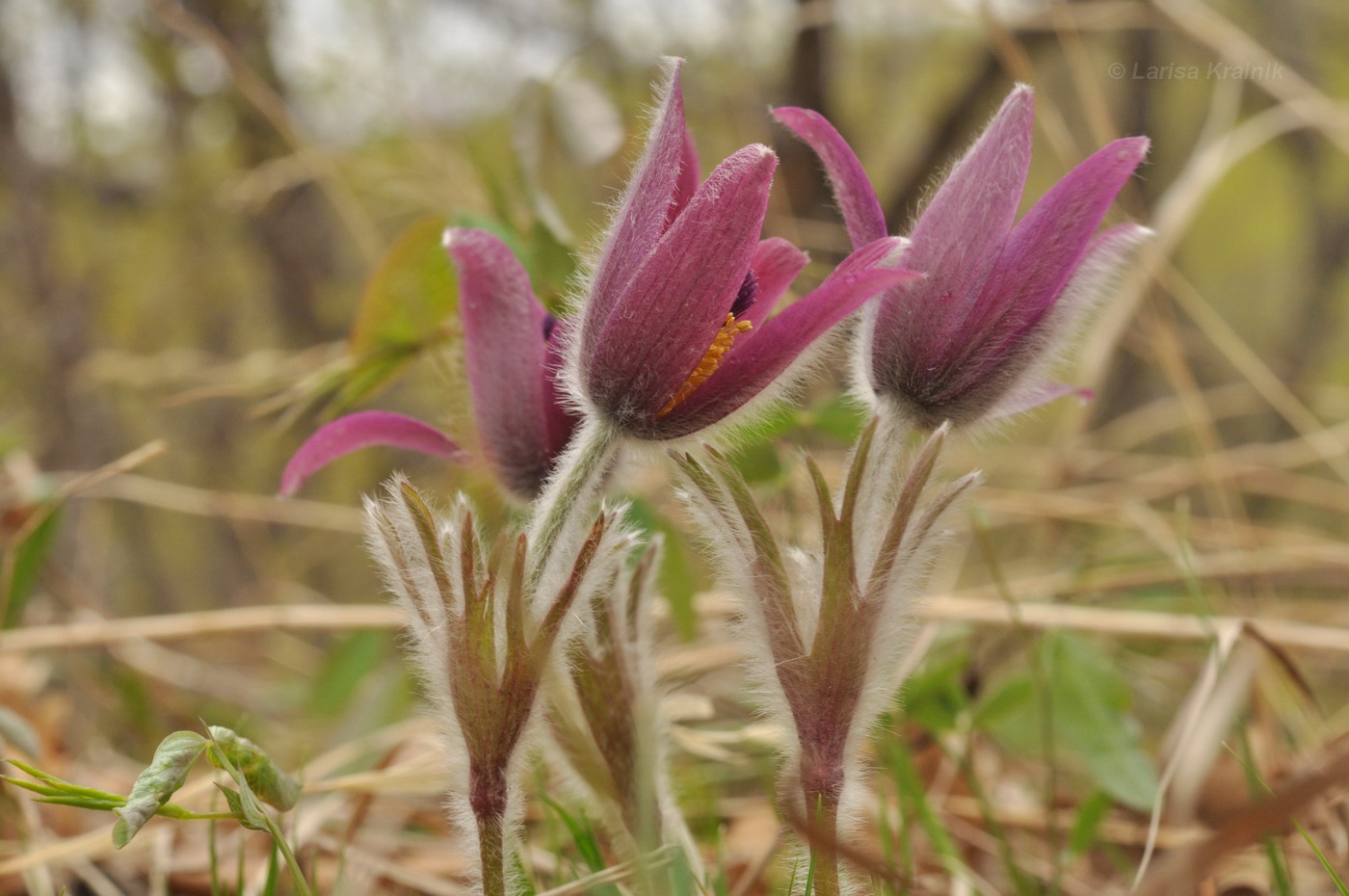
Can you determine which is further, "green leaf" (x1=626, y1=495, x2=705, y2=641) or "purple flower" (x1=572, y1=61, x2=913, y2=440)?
"green leaf" (x1=626, y1=495, x2=705, y2=641)

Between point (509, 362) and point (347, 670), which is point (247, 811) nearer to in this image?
point (509, 362)

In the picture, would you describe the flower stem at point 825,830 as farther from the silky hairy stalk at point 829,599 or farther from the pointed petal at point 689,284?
the pointed petal at point 689,284

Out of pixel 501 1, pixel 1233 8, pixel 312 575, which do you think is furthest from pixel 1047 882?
pixel 312 575

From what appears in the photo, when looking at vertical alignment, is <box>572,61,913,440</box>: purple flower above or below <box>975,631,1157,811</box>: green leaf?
above

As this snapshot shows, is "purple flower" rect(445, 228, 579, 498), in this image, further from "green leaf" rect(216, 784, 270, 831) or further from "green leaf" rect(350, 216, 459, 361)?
"green leaf" rect(350, 216, 459, 361)

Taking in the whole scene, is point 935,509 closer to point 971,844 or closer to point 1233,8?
point 971,844

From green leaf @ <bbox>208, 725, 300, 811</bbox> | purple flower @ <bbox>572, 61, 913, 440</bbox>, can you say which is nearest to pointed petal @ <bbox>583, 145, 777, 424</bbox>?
purple flower @ <bbox>572, 61, 913, 440</bbox>

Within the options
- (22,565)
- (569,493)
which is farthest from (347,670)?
(569,493)
